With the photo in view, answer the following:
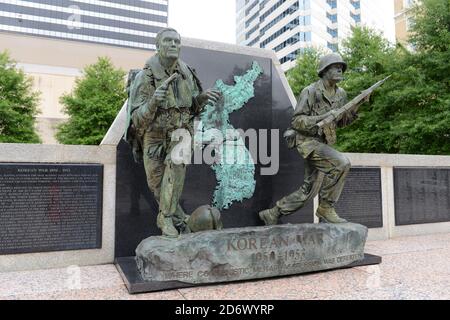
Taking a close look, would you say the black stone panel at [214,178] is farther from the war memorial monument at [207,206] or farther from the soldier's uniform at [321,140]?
the soldier's uniform at [321,140]

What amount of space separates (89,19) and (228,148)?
73.2m

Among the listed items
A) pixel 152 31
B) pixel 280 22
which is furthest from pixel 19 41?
pixel 280 22

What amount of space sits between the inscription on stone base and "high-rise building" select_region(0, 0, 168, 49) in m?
69.8

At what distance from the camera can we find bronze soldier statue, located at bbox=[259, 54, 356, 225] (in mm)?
4949

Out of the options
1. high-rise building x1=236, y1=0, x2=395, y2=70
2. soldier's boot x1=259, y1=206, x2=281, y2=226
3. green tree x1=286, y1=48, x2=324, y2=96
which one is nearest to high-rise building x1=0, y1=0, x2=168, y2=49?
high-rise building x1=236, y1=0, x2=395, y2=70

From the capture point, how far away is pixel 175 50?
161 inches

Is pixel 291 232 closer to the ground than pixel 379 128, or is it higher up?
closer to the ground

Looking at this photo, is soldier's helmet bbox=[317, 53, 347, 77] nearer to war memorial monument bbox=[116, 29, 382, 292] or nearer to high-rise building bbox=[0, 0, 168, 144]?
war memorial monument bbox=[116, 29, 382, 292]

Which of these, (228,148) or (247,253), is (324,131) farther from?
(247,253)

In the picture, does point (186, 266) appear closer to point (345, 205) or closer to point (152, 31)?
point (345, 205)

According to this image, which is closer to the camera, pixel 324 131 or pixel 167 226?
pixel 167 226

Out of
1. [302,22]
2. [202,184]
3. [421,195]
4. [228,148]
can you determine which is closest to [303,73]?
[421,195]

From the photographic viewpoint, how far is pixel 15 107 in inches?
787

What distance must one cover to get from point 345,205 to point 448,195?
302 centimetres
